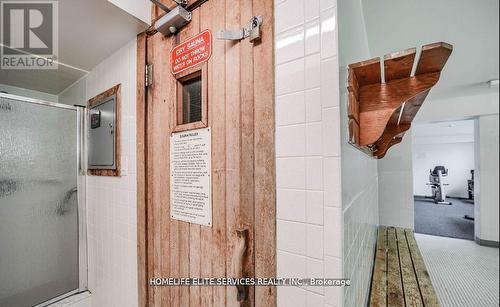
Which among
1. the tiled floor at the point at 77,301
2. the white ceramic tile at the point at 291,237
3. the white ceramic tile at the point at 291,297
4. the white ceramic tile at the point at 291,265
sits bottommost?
Answer: the tiled floor at the point at 77,301

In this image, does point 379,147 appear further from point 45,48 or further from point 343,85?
point 45,48

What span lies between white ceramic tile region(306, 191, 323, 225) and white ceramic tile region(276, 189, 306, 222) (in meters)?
0.01

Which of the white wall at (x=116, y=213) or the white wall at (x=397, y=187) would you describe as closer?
the white wall at (x=116, y=213)

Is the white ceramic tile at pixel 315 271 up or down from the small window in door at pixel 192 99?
down

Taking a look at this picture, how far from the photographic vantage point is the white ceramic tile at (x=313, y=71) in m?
0.73

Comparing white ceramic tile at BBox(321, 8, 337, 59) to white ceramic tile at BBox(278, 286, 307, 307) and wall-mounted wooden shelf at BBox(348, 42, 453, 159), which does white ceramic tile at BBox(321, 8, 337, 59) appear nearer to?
wall-mounted wooden shelf at BBox(348, 42, 453, 159)

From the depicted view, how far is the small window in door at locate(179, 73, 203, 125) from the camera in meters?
1.09

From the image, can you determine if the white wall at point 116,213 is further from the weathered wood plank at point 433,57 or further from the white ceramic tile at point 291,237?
the weathered wood plank at point 433,57

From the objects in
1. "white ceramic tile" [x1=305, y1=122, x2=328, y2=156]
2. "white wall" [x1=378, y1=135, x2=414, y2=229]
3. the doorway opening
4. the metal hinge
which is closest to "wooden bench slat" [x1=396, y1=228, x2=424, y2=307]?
"white wall" [x1=378, y1=135, x2=414, y2=229]

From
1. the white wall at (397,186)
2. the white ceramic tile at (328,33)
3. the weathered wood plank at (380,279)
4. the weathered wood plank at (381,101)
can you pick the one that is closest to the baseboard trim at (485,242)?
the white wall at (397,186)

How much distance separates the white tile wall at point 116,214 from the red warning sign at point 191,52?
42 cm

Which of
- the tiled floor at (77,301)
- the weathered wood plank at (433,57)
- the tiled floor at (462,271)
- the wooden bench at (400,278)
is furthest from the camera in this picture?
the tiled floor at (462,271)

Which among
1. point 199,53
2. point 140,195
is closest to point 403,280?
point 140,195

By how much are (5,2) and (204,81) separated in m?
1.15
